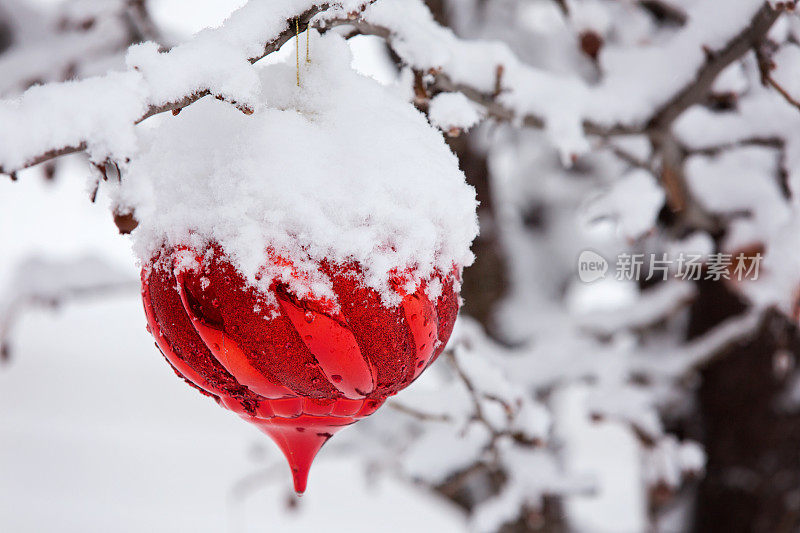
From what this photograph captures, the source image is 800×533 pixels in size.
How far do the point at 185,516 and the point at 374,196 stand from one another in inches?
207

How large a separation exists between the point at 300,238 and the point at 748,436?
2.28 m

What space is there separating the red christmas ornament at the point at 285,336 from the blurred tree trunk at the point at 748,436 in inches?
77.8

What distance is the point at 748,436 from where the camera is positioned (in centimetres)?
231

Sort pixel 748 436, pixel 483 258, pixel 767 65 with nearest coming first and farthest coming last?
1. pixel 767 65
2. pixel 483 258
3. pixel 748 436

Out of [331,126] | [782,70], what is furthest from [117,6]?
[782,70]

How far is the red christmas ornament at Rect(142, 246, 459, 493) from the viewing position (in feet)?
1.96

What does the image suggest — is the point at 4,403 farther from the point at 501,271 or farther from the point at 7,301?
the point at 501,271

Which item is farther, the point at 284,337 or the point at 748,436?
the point at 748,436
